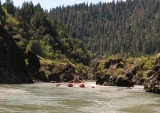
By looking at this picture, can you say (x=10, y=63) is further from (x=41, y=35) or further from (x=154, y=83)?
(x=41, y=35)

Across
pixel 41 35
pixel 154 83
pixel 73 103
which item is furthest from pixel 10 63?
pixel 41 35

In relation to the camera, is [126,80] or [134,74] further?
[134,74]

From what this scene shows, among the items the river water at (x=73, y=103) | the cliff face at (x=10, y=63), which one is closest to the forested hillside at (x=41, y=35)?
the cliff face at (x=10, y=63)

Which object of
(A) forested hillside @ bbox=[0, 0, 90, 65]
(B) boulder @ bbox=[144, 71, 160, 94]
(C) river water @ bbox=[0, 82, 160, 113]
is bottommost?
(C) river water @ bbox=[0, 82, 160, 113]

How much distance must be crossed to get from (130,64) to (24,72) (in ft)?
129

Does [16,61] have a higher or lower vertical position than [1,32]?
lower

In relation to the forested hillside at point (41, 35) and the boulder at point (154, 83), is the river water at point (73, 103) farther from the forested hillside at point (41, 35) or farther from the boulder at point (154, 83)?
the forested hillside at point (41, 35)

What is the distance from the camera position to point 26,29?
167125mm

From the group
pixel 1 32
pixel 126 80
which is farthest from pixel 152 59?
pixel 1 32

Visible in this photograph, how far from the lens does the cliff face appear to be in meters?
60.7

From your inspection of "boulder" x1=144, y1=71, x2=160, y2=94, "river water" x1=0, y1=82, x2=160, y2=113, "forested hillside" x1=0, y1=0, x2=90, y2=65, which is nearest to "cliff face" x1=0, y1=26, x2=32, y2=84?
"river water" x1=0, y1=82, x2=160, y2=113

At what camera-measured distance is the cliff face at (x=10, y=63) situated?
60.7m

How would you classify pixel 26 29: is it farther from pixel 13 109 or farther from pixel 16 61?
pixel 13 109

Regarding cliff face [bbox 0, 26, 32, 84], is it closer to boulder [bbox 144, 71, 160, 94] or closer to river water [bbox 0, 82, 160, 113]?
river water [bbox 0, 82, 160, 113]
